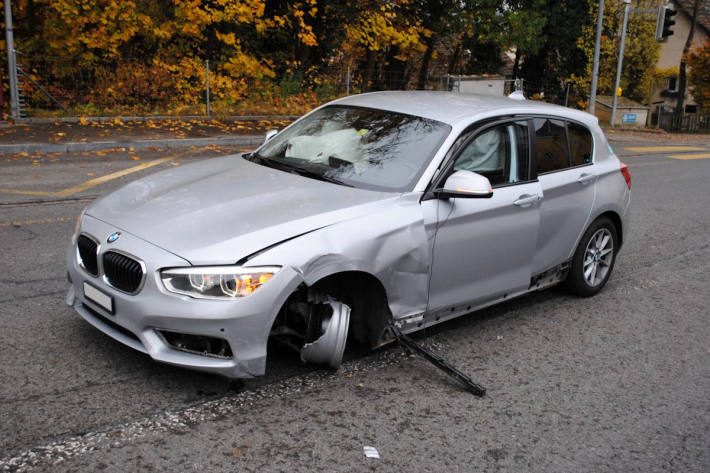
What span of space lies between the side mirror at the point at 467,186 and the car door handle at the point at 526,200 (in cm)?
63

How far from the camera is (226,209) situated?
4.05 m

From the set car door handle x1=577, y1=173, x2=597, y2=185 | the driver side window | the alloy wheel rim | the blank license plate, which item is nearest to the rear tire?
the alloy wheel rim

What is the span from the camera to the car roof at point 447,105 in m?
4.98

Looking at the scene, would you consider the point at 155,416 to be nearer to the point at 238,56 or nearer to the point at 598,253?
the point at 598,253

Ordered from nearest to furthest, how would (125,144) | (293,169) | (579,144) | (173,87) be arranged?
(293,169), (579,144), (125,144), (173,87)

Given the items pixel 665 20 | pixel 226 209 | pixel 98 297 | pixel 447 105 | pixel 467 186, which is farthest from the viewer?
pixel 665 20

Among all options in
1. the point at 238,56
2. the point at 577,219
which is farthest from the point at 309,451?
the point at 238,56

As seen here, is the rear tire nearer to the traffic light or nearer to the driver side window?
the driver side window

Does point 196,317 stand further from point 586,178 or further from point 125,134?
point 125,134

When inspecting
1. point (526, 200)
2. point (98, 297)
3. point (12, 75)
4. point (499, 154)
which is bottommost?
point (98, 297)

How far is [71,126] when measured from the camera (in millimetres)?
15648

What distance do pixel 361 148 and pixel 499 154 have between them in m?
1.01

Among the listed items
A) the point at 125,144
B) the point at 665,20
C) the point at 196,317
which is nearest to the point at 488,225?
the point at 196,317

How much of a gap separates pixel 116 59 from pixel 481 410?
1703 cm
